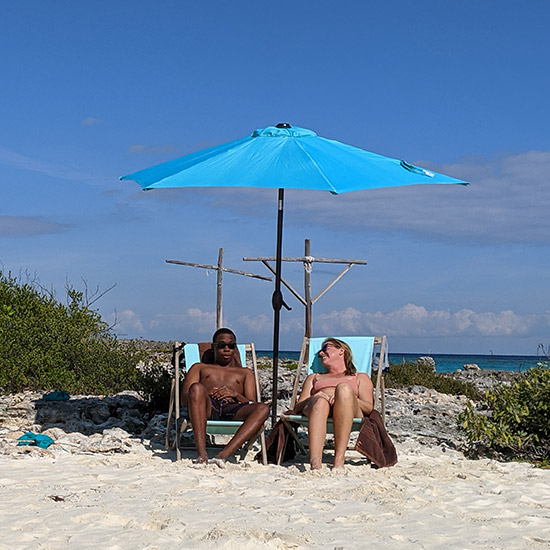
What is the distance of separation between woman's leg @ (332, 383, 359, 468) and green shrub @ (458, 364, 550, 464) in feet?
4.52

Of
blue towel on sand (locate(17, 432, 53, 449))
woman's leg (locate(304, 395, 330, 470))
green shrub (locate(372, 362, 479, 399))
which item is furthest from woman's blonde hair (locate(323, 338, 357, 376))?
green shrub (locate(372, 362, 479, 399))

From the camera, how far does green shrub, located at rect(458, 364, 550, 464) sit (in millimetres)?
6570

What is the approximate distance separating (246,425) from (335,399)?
0.71 m

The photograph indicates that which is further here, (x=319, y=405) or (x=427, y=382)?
(x=427, y=382)

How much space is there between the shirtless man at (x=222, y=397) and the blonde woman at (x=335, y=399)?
16.5 inches

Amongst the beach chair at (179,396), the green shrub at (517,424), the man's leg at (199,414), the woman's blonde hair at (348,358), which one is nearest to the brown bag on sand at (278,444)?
the beach chair at (179,396)

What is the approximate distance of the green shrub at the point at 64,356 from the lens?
9508 millimetres

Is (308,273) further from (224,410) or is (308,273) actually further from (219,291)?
(224,410)

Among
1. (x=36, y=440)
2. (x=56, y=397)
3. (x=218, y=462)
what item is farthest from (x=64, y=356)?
(x=218, y=462)

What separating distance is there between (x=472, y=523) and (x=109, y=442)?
355cm

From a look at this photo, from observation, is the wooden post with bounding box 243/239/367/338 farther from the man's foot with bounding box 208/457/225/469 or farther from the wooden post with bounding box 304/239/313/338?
the man's foot with bounding box 208/457/225/469

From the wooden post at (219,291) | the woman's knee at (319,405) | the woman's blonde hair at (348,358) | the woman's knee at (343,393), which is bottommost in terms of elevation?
the woman's knee at (319,405)

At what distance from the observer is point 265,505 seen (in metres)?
4.55

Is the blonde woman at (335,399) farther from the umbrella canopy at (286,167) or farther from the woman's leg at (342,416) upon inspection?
the umbrella canopy at (286,167)
